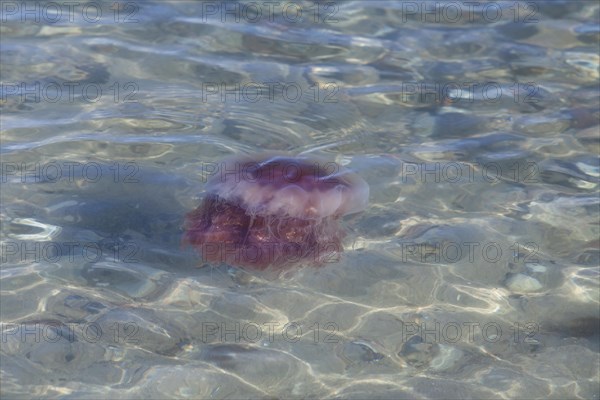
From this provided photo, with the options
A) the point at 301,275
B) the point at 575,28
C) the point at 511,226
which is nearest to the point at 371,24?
the point at 575,28

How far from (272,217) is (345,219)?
0.64m

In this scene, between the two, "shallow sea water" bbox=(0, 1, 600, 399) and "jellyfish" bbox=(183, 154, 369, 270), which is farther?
"jellyfish" bbox=(183, 154, 369, 270)

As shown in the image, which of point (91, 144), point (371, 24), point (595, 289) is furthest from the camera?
point (371, 24)

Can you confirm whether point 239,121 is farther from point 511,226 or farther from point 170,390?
point 170,390

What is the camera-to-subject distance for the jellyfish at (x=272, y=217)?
174 inches

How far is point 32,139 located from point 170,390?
2.51 m

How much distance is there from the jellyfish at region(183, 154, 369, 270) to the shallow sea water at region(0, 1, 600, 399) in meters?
0.11

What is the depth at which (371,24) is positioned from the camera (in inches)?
292

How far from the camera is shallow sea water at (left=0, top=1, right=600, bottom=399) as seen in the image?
399 centimetres

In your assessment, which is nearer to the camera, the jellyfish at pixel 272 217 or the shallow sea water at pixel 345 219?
the shallow sea water at pixel 345 219

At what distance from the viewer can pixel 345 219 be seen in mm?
4902

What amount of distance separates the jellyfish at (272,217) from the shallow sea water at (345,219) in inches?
4.2

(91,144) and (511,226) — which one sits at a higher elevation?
(91,144)

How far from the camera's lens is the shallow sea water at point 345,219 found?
3994 mm
